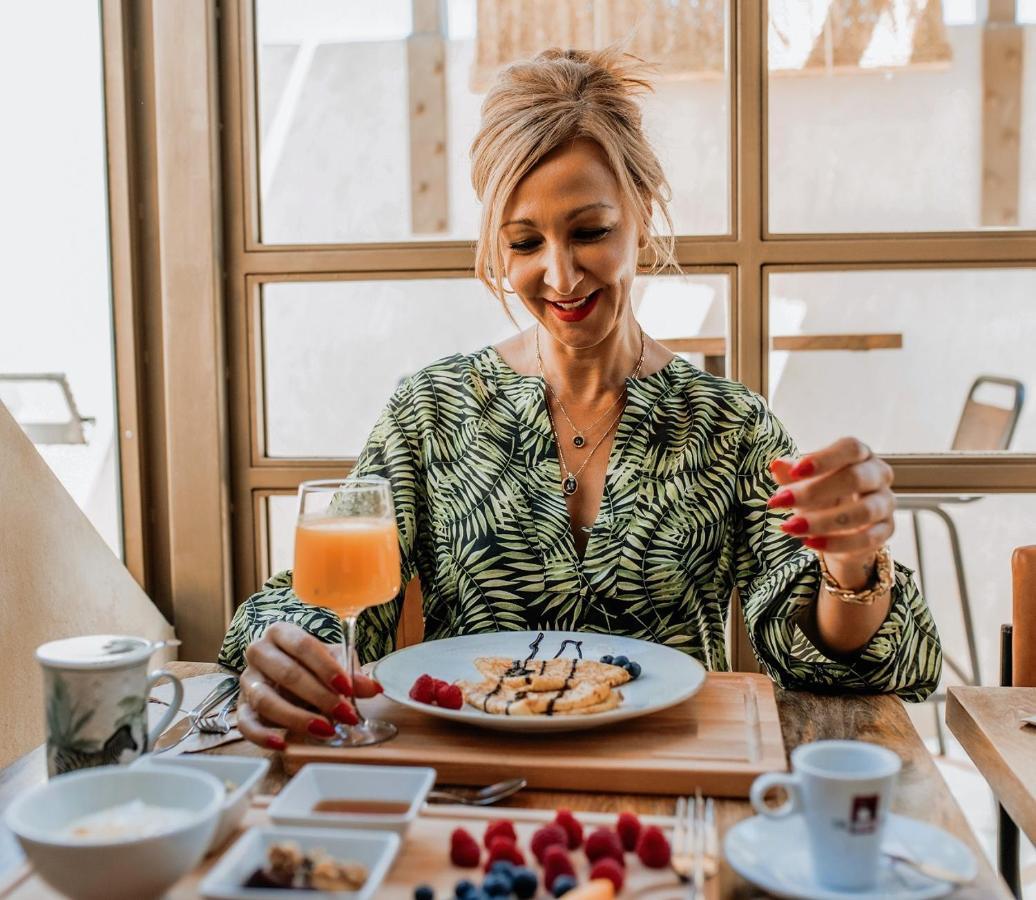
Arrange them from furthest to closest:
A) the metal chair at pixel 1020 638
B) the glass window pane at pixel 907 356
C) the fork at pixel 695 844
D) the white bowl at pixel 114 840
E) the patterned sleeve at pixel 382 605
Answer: the glass window pane at pixel 907 356 < the metal chair at pixel 1020 638 < the patterned sleeve at pixel 382 605 < the fork at pixel 695 844 < the white bowl at pixel 114 840

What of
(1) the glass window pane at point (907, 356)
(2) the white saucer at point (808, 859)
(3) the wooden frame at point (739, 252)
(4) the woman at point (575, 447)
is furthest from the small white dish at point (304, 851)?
(1) the glass window pane at point (907, 356)

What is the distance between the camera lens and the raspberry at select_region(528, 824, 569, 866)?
0.85 m

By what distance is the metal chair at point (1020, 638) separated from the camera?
1.56 meters

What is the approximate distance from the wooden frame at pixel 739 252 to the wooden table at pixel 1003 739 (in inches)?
36.1

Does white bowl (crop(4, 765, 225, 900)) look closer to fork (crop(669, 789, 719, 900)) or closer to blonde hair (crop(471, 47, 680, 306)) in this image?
fork (crop(669, 789, 719, 900))

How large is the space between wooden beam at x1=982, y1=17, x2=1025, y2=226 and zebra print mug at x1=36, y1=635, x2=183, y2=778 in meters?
1.92

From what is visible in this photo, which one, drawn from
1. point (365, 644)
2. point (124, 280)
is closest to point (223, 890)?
point (365, 644)

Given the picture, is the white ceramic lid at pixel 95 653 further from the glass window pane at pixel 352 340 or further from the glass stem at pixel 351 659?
the glass window pane at pixel 352 340

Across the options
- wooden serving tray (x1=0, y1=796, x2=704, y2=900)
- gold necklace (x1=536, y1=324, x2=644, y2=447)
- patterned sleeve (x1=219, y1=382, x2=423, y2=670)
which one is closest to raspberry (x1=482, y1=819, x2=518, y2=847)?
wooden serving tray (x1=0, y1=796, x2=704, y2=900)

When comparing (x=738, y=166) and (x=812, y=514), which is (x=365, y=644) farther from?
(x=738, y=166)

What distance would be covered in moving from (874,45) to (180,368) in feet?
5.13

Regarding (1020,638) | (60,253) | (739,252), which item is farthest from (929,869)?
(60,253)

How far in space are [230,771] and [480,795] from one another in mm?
223

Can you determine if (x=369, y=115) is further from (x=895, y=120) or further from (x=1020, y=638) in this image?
(x=1020, y=638)
